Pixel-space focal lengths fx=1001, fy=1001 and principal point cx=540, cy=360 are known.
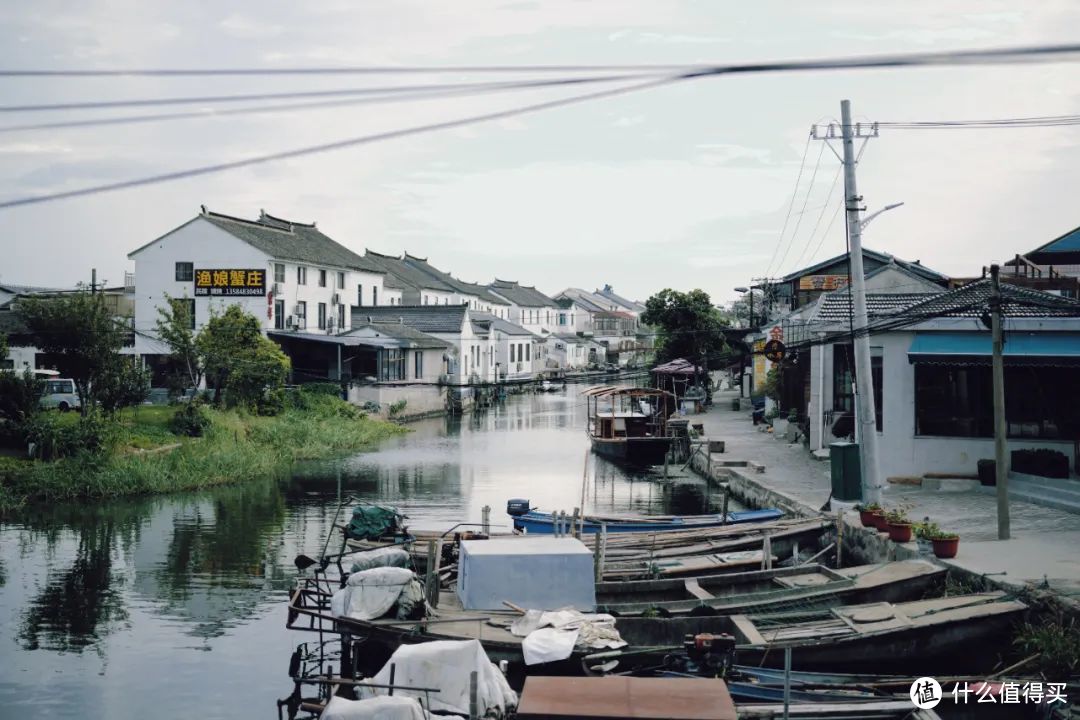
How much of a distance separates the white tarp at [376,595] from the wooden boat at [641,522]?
6145 millimetres

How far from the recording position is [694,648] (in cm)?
1024

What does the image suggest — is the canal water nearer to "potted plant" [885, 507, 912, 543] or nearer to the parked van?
"potted plant" [885, 507, 912, 543]

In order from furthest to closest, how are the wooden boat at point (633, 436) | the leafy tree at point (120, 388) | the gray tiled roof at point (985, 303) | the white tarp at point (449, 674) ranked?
the wooden boat at point (633, 436)
the leafy tree at point (120, 388)
the gray tiled roof at point (985, 303)
the white tarp at point (449, 674)

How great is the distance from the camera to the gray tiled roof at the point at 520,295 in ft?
300

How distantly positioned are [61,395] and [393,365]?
16428mm

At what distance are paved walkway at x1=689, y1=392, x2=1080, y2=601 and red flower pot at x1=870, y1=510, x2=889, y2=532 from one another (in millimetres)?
1112

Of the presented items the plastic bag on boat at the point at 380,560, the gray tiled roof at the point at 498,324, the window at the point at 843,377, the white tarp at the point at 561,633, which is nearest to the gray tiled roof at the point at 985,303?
the window at the point at 843,377

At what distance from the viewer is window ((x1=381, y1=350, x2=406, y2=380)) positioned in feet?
154

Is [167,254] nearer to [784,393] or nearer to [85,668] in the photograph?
[784,393]

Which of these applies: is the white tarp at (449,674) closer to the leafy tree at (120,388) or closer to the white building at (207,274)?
the leafy tree at (120,388)

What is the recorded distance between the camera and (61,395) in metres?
34.6

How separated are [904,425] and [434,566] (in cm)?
1180

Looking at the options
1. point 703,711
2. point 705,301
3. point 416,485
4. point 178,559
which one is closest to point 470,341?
point 705,301

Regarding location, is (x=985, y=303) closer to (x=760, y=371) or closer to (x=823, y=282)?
(x=823, y=282)
